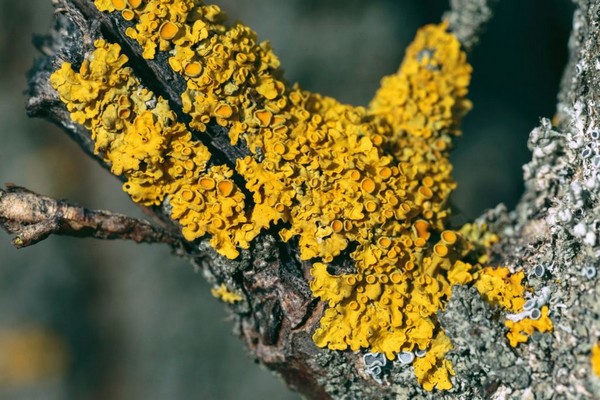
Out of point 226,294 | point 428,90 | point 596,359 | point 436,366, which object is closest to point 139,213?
point 226,294

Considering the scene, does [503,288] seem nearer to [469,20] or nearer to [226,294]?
[226,294]

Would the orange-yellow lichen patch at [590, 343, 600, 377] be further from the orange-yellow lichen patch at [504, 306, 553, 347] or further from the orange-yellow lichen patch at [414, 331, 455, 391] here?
the orange-yellow lichen patch at [414, 331, 455, 391]

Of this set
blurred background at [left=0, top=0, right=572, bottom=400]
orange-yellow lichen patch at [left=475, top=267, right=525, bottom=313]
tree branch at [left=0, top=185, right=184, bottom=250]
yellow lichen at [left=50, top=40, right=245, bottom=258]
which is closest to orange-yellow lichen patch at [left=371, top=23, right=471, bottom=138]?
orange-yellow lichen patch at [left=475, top=267, right=525, bottom=313]

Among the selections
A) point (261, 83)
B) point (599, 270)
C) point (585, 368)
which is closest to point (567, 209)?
point (599, 270)

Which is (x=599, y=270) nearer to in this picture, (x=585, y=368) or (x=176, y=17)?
(x=585, y=368)

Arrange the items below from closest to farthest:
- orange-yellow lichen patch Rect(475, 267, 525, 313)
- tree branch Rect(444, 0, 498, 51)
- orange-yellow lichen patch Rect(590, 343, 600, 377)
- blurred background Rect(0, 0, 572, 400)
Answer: orange-yellow lichen patch Rect(590, 343, 600, 377)
orange-yellow lichen patch Rect(475, 267, 525, 313)
tree branch Rect(444, 0, 498, 51)
blurred background Rect(0, 0, 572, 400)

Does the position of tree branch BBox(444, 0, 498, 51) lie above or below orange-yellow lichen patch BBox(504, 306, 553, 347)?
above
